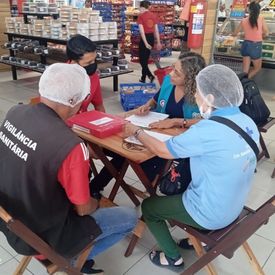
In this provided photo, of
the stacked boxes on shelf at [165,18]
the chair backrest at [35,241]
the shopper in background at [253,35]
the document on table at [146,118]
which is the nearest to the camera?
the chair backrest at [35,241]

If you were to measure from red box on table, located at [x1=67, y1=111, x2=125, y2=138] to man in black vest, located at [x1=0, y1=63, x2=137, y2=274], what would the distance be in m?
0.46

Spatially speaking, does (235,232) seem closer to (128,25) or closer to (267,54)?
(267,54)

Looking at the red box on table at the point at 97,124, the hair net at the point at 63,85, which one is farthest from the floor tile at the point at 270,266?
the hair net at the point at 63,85

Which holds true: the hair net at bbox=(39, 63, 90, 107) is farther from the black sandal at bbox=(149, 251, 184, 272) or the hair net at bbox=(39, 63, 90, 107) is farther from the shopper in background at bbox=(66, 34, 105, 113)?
the black sandal at bbox=(149, 251, 184, 272)

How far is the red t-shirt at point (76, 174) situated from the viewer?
1252 mm

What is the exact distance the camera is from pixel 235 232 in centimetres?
142

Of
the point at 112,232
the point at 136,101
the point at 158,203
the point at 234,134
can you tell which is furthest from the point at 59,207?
the point at 136,101

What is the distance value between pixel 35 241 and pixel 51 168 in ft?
1.03

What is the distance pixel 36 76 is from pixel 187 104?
564 cm

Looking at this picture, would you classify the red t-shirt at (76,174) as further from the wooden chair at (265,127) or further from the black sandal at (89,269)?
the wooden chair at (265,127)

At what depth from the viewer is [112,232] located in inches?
64.7

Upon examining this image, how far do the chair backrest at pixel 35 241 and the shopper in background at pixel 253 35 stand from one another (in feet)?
18.0

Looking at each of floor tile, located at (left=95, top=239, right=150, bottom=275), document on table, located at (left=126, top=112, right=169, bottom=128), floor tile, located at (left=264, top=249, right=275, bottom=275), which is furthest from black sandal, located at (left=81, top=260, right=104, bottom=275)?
floor tile, located at (left=264, top=249, right=275, bottom=275)

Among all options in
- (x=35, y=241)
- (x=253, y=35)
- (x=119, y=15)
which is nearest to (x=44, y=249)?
(x=35, y=241)
